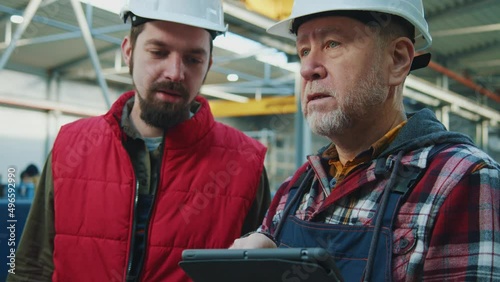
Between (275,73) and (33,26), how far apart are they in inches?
210

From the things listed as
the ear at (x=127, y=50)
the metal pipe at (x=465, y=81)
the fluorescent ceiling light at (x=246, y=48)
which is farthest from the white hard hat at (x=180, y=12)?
the metal pipe at (x=465, y=81)

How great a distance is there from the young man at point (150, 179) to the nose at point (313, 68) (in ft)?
1.80

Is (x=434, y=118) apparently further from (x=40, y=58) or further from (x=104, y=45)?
(x=40, y=58)

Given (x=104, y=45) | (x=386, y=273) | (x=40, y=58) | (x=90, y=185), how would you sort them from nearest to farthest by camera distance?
(x=386, y=273) → (x=90, y=185) → (x=104, y=45) → (x=40, y=58)

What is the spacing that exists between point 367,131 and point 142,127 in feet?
2.86

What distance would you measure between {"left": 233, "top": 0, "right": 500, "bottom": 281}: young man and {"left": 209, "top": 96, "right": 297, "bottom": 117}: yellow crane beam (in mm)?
8296

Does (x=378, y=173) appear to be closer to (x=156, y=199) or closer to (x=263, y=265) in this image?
(x=263, y=265)

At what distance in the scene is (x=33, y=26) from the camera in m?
8.00

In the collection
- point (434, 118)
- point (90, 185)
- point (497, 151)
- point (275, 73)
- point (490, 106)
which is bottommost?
point (90, 185)

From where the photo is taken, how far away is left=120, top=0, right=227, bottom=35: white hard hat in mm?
1702

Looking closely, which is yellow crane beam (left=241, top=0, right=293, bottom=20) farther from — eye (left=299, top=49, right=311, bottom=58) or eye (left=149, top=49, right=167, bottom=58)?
eye (left=299, top=49, right=311, bottom=58)

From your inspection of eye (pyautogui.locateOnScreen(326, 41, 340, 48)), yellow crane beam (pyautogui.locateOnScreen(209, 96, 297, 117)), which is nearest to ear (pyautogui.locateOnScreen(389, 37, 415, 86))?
eye (pyautogui.locateOnScreen(326, 41, 340, 48))

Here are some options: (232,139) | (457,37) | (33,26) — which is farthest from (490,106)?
(232,139)

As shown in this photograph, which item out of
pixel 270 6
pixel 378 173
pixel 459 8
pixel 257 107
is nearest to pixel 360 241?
pixel 378 173
